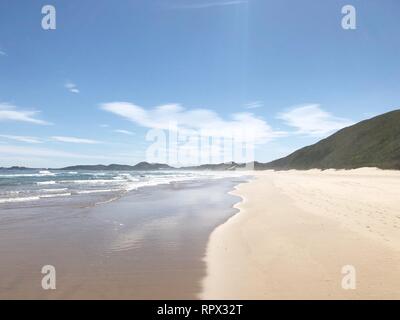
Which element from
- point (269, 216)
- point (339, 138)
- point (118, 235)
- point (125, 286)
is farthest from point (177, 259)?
point (339, 138)

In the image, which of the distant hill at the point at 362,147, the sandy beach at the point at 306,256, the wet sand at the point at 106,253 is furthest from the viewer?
the distant hill at the point at 362,147

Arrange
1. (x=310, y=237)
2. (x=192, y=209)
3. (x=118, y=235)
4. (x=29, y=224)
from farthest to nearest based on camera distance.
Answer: (x=192, y=209), (x=29, y=224), (x=118, y=235), (x=310, y=237)

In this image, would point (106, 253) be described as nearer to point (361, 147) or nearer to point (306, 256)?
point (306, 256)

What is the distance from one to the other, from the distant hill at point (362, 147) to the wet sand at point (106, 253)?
49074 mm

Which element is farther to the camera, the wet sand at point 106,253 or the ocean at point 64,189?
the ocean at point 64,189

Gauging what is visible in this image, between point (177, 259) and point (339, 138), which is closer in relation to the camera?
point (177, 259)

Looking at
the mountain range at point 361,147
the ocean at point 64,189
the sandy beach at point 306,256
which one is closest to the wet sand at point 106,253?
the sandy beach at point 306,256

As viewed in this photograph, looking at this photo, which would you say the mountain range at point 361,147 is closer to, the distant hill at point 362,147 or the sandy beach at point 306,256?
the distant hill at point 362,147

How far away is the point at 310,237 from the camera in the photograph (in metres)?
10.1

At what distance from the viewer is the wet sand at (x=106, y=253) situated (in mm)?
6414

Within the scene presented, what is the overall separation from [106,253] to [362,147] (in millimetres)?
91958

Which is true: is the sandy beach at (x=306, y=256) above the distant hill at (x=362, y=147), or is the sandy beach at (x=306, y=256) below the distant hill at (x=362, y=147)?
below
